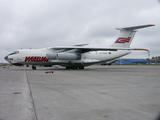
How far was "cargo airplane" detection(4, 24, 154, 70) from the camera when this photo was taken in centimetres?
2306

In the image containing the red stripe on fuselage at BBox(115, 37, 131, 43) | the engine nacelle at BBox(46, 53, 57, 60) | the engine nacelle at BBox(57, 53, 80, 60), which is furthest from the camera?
the red stripe on fuselage at BBox(115, 37, 131, 43)

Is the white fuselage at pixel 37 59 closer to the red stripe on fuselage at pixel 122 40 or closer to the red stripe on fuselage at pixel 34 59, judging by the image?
the red stripe on fuselage at pixel 34 59

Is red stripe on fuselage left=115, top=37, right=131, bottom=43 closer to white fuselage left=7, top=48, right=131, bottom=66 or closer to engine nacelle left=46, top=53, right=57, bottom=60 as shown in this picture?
white fuselage left=7, top=48, right=131, bottom=66

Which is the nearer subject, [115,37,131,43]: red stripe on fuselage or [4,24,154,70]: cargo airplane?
[4,24,154,70]: cargo airplane

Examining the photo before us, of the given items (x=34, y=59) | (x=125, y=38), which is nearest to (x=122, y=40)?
(x=125, y=38)

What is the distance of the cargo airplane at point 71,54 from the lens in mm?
23062

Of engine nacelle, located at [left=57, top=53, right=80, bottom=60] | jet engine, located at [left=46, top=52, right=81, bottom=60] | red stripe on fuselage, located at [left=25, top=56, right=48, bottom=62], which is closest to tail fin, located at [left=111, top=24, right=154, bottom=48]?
engine nacelle, located at [left=57, top=53, right=80, bottom=60]

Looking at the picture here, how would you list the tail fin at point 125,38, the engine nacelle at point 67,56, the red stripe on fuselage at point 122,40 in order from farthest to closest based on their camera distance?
the red stripe on fuselage at point 122,40 < the tail fin at point 125,38 < the engine nacelle at point 67,56

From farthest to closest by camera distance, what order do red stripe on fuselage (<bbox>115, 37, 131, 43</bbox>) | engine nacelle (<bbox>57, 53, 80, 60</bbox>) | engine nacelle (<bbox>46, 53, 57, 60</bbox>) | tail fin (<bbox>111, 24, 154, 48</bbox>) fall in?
1. red stripe on fuselage (<bbox>115, 37, 131, 43</bbox>)
2. tail fin (<bbox>111, 24, 154, 48</bbox>)
3. engine nacelle (<bbox>57, 53, 80, 60</bbox>)
4. engine nacelle (<bbox>46, 53, 57, 60</bbox>)

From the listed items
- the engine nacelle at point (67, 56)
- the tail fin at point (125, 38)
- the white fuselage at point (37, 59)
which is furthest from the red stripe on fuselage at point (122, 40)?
the engine nacelle at point (67, 56)

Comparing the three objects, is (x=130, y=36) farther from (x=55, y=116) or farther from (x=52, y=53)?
(x=55, y=116)

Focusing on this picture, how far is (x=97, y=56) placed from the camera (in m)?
26.1

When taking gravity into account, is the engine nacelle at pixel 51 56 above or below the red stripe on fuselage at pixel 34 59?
above

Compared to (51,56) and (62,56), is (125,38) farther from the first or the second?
(51,56)
